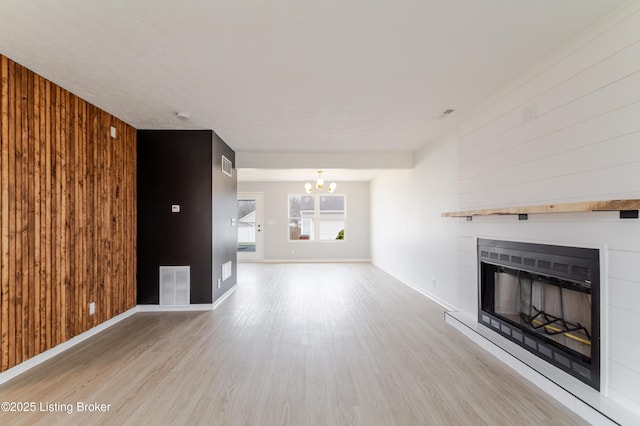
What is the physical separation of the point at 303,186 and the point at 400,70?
690 cm

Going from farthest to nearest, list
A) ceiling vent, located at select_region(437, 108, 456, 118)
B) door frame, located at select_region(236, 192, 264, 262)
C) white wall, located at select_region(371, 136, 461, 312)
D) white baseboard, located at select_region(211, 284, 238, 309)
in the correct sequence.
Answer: door frame, located at select_region(236, 192, 264, 262), white baseboard, located at select_region(211, 284, 238, 309), white wall, located at select_region(371, 136, 461, 312), ceiling vent, located at select_region(437, 108, 456, 118)

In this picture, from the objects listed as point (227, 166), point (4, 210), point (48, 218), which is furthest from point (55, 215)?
point (227, 166)

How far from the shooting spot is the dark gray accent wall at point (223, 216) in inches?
176

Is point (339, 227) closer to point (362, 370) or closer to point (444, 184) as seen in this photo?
point (444, 184)

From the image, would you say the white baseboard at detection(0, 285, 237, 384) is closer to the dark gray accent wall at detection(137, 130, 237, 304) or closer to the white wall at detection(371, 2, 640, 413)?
the dark gray accent wall at detection(137, 130, 237, 304)

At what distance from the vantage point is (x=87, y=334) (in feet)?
10.8

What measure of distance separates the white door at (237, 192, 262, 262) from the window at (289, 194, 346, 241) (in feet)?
3.51

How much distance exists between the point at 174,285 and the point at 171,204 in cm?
116

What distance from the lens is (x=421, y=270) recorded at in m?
5.29

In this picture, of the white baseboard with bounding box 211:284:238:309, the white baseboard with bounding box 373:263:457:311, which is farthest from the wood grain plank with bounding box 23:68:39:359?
the white baseboard with bounding box 373:263:457:311

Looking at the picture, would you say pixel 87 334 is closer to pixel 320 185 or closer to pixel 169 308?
pixel 169 308

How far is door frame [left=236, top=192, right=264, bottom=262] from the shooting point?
9242 millimetres

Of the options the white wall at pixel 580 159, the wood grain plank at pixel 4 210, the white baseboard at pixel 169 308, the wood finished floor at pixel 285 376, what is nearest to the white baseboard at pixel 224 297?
the white baseboard at pixel 169 308

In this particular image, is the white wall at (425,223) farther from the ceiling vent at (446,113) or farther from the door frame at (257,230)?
the door frame at (257,230)
